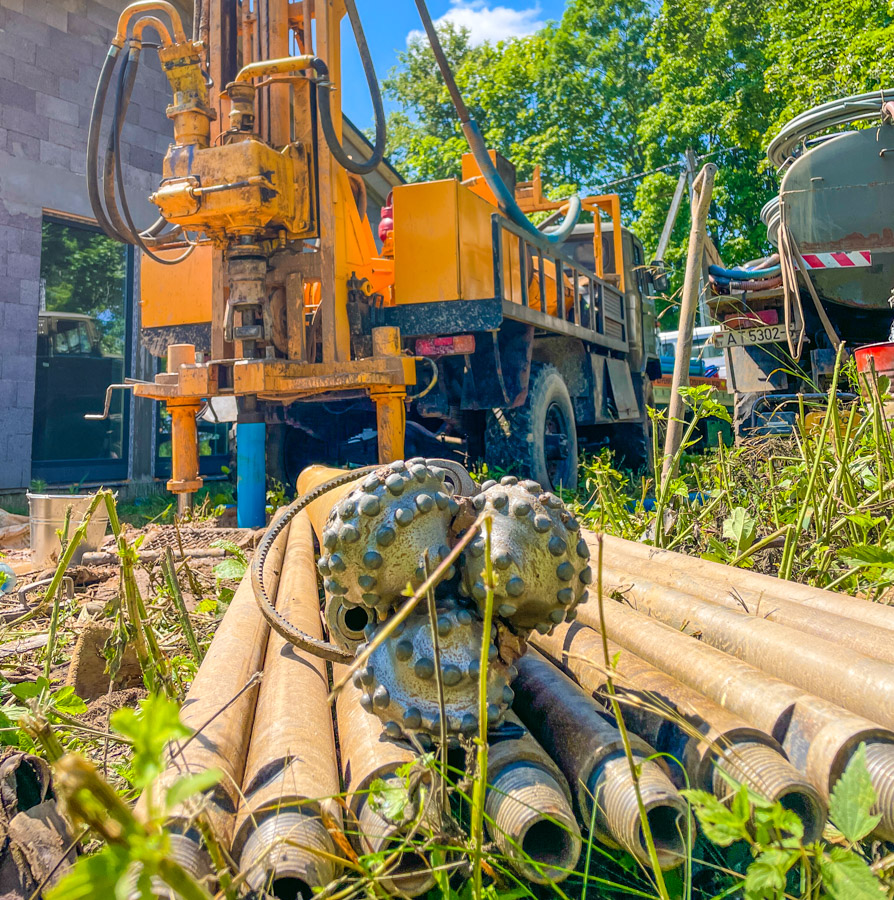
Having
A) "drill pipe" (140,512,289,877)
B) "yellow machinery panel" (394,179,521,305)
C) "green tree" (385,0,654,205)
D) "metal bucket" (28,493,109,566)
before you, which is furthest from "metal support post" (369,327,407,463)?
"green tree" (385,0,654,205)

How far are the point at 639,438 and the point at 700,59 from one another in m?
17.5

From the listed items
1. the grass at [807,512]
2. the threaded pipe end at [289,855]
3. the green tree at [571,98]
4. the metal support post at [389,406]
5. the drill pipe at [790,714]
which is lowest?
the threaded pipe end at [289,855]

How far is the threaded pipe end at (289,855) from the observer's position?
1022 mm

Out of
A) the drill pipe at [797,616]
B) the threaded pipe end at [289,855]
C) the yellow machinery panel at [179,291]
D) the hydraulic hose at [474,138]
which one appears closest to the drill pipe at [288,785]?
the threaded pipe end at [289,855]

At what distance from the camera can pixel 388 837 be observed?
1.10 meters

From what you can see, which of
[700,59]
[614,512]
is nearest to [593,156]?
[700,59]

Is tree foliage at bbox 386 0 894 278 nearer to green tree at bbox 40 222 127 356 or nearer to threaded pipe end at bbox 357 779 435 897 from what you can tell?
green tree at bbox 40 222 127 356

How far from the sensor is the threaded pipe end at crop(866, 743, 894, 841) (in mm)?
1062

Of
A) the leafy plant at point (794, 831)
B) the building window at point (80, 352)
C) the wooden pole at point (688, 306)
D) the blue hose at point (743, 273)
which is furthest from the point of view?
the building window at point (80, 352)

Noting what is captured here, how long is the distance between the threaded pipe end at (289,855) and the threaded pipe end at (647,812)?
405 millimetres

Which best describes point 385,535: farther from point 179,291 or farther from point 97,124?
point 179,291

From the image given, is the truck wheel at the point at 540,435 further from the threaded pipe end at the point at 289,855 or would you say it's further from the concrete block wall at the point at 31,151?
the concrete block wall at the point at 31,151

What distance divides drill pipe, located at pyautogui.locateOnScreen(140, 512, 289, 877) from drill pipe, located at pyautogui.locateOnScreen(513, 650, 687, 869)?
0.54 m

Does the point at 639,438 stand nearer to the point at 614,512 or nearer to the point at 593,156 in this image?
the point at 614,512
